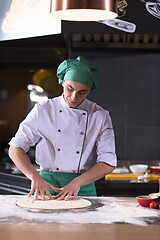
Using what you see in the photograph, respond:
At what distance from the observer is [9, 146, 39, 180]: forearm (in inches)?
88.6

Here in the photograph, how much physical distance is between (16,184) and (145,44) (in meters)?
2.01

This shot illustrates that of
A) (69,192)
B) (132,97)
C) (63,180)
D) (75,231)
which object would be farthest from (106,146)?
(132,97)

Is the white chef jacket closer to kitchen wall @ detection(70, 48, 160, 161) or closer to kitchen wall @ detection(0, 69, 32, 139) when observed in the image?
kitchen wall @ detection(70, 48, 160, 161)

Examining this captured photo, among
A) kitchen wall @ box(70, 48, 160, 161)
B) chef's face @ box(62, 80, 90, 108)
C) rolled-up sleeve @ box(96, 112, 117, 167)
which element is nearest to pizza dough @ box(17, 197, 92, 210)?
rolled-up sleeve @ box(96, 112, 117, 167)

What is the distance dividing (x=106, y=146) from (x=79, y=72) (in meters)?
0.48

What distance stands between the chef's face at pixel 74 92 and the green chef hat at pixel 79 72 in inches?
1.0

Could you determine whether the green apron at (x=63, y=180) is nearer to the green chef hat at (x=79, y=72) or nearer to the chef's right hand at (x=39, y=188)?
the chef's right hand at (x=39, y=188)

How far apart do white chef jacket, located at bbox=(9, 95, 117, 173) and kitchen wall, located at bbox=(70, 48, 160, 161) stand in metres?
2.00

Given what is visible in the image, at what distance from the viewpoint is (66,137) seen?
8.13 ft

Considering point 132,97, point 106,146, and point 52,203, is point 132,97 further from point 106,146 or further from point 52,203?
point 52,203

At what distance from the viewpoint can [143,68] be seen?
4527 millimetres

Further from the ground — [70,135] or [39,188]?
[70,135]

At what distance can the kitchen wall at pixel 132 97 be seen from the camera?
14.8 ft

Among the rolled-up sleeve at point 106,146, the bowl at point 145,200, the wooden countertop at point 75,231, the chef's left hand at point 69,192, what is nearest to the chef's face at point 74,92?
the rolled-up sleeve at point 106,146
